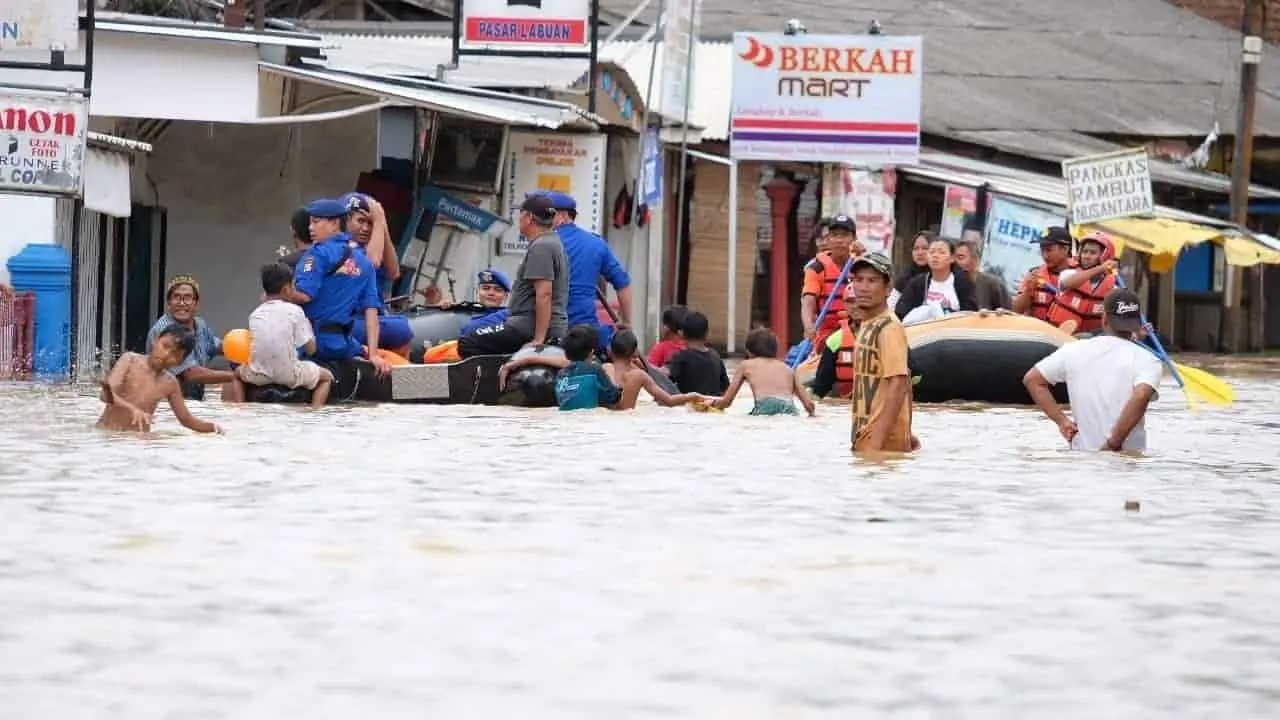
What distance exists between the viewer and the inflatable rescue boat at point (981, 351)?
16.9m

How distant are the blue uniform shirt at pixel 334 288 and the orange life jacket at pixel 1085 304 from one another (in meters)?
5.62

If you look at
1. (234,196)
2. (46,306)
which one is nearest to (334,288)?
(46,306)

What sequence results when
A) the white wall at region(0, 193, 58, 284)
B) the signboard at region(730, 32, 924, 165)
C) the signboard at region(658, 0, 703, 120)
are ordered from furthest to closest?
the signboard at region(730, 32, 924, 165) → the signboard at region(658, 0, 703, 120) → the white wall at region(0, 193, 58, 284)

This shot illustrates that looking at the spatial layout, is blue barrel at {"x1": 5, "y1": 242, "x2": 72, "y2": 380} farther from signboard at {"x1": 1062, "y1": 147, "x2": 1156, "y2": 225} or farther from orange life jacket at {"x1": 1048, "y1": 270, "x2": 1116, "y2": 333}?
signboard at {"x1": 1062, "y1": 147, "x2": 1156, "y2": 225}

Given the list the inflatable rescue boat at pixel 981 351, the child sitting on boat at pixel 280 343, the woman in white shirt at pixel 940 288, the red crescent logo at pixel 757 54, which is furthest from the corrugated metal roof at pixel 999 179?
the child sitting on boat at pixel 280 343

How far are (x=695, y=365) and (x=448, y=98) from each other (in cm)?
473

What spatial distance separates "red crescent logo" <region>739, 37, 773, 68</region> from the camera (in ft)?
81.5

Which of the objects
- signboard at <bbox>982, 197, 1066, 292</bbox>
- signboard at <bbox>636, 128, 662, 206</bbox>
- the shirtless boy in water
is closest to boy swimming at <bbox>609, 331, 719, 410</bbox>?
the shirtless boy in water

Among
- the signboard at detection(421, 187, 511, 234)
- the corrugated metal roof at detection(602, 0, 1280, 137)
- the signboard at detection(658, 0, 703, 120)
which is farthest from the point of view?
the corrugated metal roof at detection(602, 0, 1280, 137)

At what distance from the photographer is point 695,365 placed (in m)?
15.7

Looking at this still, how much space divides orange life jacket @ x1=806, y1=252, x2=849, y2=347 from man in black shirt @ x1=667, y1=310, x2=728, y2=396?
133 centimetres

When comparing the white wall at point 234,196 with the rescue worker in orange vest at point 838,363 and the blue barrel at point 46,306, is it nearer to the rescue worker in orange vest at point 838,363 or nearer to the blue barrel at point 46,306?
the blue barrel at point 46,306

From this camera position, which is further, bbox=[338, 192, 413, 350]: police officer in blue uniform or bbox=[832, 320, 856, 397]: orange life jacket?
bbox=[832, 320, 856, 397]: orange life jacket

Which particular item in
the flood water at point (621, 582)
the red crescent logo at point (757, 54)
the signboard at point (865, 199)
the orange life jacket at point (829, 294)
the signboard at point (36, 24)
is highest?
the red crescent logo at point (757, 54)
